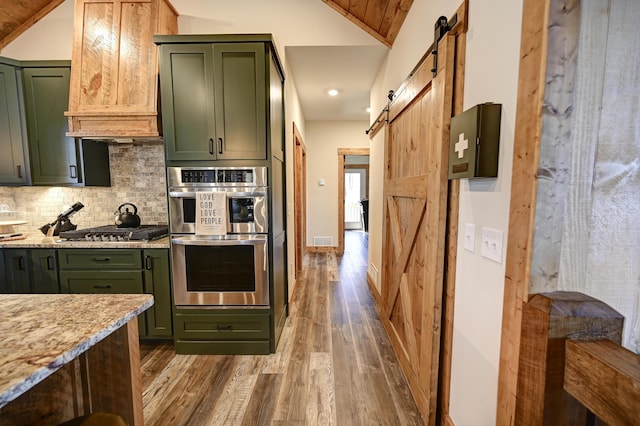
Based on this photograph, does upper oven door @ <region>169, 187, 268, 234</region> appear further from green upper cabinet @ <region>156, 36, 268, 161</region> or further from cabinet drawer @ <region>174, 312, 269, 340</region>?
cabinet drawer @ <region>174, 312, 269, 340</region>

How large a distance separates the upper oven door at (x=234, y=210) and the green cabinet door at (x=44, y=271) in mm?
1096

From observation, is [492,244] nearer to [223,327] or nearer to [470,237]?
[470,237]

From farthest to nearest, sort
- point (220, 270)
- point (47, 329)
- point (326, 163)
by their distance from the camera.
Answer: point (326, 163) < point (220, 270) < point (47, 329)

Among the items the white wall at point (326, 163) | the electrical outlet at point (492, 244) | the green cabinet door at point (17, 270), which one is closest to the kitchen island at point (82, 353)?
the electrical outlet at point (492, 244)

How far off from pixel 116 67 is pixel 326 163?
3.83 m

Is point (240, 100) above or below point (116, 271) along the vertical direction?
above

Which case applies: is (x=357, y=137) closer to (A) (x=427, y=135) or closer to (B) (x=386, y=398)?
(A) (x=427, y=135)

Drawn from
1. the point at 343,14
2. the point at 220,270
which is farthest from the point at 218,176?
the point at 343,14

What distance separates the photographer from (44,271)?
7.24ft

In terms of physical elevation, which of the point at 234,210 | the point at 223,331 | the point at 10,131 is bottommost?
the point at 223,331

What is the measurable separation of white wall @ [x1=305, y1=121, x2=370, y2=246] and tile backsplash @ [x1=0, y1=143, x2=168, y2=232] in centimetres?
317

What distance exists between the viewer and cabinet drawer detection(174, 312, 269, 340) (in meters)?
2.18

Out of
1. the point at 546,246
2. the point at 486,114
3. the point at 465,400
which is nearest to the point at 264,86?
the point at 486,114

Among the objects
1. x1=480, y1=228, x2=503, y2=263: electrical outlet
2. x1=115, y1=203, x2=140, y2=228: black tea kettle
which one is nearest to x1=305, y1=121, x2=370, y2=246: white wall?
x1=115, y1=203, x2=140, y2=228: black tea kettle
